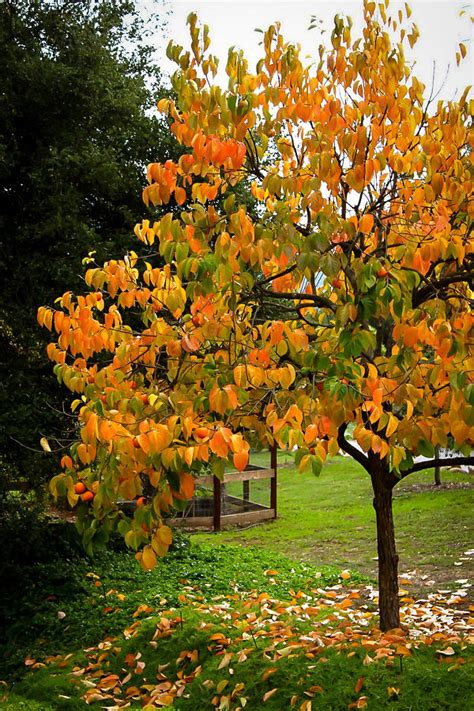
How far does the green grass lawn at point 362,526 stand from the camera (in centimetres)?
926

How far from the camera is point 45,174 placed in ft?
25.5

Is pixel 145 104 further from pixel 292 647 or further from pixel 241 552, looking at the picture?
pixel 292 647

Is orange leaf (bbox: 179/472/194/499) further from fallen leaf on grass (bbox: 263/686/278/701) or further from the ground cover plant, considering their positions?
the ground cover plant

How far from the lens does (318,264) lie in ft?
10.8

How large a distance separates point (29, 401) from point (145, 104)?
4093mm

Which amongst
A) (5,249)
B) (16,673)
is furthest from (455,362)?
(5,249)

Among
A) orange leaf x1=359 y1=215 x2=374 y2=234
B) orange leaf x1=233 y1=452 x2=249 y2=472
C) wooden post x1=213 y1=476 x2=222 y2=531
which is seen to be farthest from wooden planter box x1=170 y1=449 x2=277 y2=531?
orange leaf x1=233 y1=452 x2=249 y2=472

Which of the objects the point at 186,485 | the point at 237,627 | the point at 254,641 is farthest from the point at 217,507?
the point at 186,485

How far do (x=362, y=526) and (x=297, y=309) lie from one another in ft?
24.8

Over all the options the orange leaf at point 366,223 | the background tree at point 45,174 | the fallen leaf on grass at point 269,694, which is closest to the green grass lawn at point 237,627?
the fallen leaf on grass at point 269,694

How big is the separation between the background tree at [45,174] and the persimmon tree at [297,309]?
10.4ft

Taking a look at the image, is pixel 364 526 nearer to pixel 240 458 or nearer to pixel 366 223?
pixel 366 223

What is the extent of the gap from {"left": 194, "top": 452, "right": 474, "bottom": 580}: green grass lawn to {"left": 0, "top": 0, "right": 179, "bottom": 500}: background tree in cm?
431

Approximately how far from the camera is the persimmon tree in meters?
3.18
